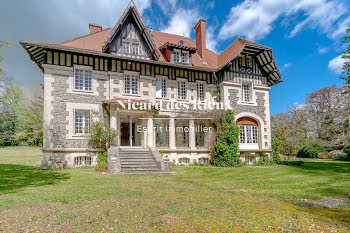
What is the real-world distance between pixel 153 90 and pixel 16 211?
1224cm

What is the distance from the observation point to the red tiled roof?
15.0 m

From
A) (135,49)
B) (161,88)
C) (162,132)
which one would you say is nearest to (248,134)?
(162,132)

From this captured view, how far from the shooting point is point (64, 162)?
13.4 meters

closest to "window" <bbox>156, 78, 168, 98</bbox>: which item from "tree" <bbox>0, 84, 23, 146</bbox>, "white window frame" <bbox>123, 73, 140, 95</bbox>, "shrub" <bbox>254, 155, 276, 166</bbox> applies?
"white window frame" <bbox>123, 73, 140, 95</bbox>

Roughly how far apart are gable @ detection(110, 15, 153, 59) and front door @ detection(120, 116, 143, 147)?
15.1 ft

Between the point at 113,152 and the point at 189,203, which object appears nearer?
the point at 189,203

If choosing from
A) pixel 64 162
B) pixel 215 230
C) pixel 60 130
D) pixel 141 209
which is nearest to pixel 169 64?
pixel 60 130

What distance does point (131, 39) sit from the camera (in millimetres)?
15766

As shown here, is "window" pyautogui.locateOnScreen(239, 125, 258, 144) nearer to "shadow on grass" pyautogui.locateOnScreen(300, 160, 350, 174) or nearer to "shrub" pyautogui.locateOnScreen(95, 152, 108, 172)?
"shadow on grass" pyautogui.locateOnScreen(300, 160, 350, 174)

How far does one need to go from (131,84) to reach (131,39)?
10.4 feet

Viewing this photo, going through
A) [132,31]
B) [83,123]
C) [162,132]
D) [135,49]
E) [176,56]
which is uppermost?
[132,31]

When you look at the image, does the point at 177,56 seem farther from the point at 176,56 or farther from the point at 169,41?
the point at 169,41

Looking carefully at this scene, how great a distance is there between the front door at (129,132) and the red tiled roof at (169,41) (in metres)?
4.92

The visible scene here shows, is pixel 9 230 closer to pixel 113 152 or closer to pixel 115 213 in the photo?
pixel 115 213
